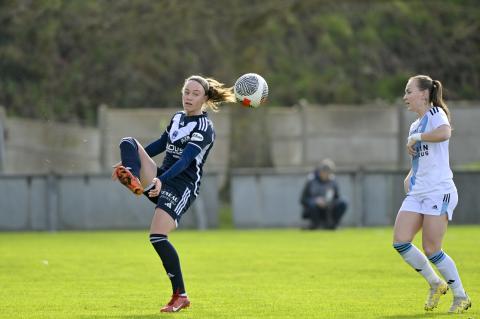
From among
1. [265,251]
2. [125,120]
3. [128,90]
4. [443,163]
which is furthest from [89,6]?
[443,163]

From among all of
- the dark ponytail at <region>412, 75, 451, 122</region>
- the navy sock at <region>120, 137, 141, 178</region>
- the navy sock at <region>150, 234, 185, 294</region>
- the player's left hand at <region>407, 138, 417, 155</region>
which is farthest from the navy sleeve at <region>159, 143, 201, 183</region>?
the dark ponytail at <region>412, 75, 451, 122</region>

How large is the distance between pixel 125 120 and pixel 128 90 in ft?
28.6

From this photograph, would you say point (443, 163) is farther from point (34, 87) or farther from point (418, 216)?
point (34, 87)

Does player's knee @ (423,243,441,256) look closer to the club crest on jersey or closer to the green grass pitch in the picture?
the green grass pitch

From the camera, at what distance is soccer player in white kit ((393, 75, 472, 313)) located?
30.7 ft

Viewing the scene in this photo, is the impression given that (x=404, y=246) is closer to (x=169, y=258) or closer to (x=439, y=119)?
(x=439, y=119)

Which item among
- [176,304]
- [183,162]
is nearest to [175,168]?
[183,162]

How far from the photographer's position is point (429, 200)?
9.39m

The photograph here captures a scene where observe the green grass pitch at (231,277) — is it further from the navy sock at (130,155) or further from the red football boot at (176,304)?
the navy sock at (130,155)

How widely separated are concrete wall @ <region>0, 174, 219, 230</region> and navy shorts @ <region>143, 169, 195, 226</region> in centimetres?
1357

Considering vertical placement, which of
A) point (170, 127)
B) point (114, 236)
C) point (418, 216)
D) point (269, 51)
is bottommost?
point (114, 236)

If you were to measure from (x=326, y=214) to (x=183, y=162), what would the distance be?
45.4 ft

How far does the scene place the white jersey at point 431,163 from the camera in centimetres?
942

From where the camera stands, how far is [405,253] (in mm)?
9469
